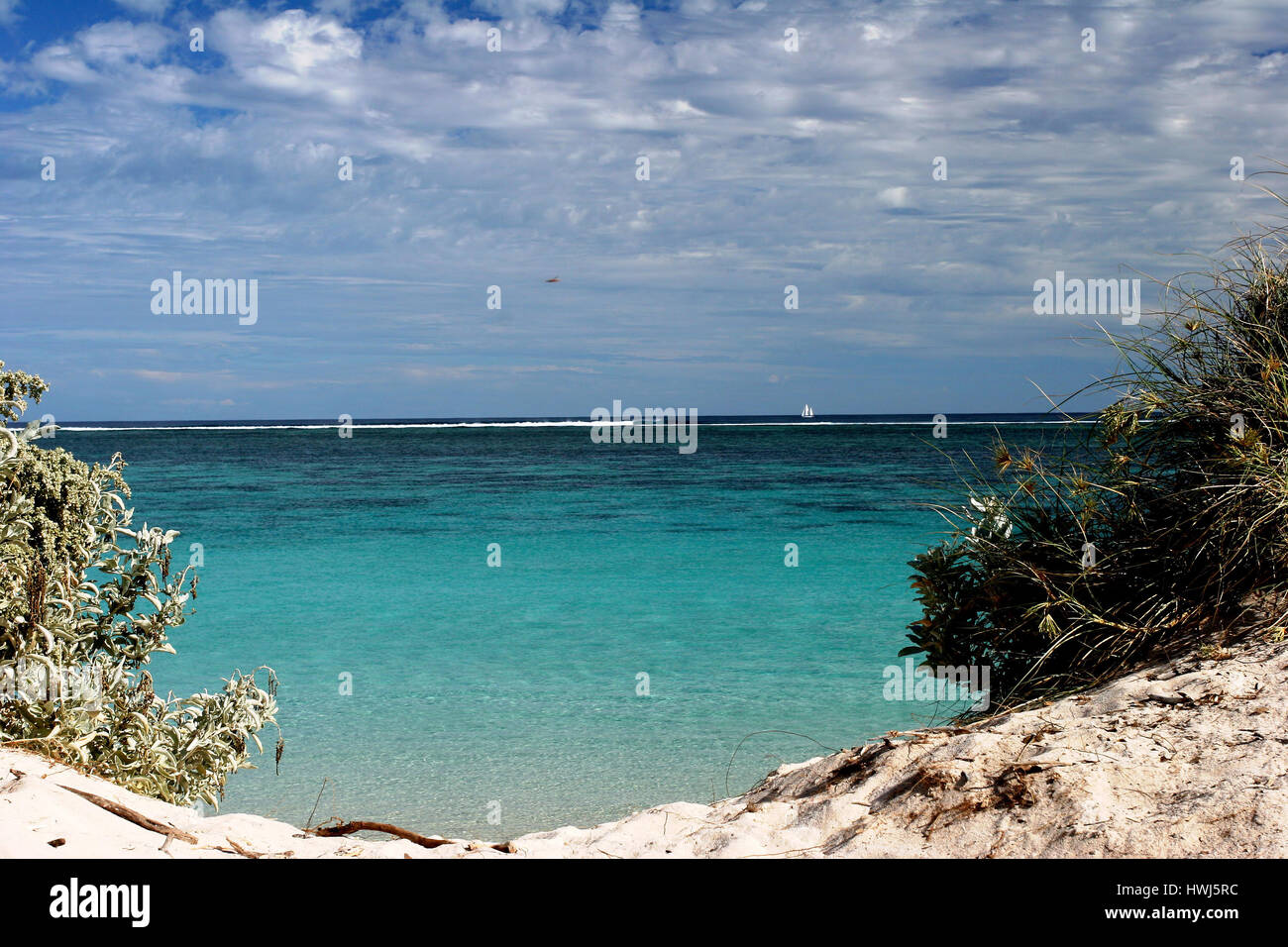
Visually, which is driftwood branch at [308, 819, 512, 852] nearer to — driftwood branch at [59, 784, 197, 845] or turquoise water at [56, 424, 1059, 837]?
driftwood branch at [59, 784, 197, 845]

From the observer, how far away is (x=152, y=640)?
4.86 metres

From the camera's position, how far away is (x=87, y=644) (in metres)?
4.64

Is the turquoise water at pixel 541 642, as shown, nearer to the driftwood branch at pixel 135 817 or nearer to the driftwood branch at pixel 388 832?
the driftwood branch at pixel 388 832

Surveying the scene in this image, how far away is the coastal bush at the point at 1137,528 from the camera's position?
405cm

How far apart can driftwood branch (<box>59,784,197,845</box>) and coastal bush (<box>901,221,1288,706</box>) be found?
3362mm

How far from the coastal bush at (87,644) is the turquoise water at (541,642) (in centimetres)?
196

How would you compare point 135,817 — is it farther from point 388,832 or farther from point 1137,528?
point 1137,528

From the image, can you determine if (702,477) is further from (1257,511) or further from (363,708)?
(1257,511)

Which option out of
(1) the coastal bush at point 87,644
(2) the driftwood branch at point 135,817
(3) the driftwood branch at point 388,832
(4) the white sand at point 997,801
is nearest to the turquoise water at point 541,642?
(1) the coastal bush at point 87,644

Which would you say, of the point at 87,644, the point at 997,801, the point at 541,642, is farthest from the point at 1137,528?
Result: the point at 541,642

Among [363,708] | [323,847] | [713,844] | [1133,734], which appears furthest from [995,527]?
[363,708]

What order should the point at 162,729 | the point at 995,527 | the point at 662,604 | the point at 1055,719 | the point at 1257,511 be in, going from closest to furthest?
the point at 1055,719, the point at 1257,511, the point at 162,729, the point at 995,527, the point at 662,604
